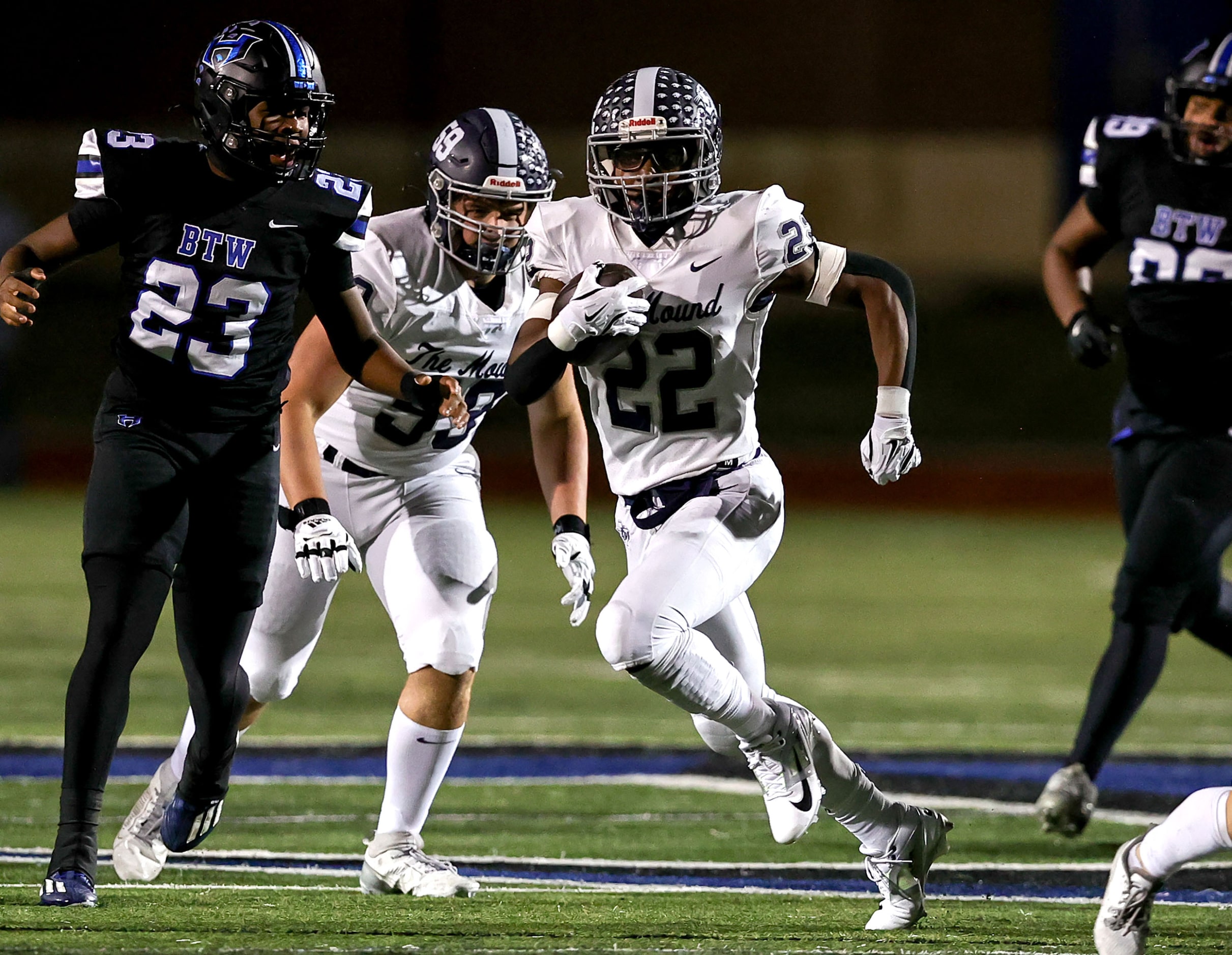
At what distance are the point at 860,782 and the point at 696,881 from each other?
0.67 metres

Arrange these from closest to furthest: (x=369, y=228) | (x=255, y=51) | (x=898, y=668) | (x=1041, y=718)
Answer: (x=255, y=51)
(x=369, y=228)
(x=1041, y=718)
(x=898, y=668)

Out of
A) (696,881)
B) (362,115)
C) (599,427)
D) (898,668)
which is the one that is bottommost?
(362,115)

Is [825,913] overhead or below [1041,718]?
overhead

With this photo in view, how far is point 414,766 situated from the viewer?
13.4 feet

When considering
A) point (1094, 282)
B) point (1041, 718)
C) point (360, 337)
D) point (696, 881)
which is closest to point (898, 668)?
point (1041, 718)

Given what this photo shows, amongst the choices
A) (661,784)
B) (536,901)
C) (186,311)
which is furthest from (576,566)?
(661,784)

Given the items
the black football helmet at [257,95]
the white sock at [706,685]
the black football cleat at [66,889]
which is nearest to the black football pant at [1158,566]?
the white sock at [706,685]

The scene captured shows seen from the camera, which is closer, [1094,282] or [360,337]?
[360,337]

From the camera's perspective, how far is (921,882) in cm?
376

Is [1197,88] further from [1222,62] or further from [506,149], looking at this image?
[506,149]

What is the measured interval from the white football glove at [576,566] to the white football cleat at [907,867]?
752 millimetres

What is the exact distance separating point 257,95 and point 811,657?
5.12m

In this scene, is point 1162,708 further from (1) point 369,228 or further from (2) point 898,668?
(1) point 369,228

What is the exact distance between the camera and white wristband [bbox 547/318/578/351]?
3633mm
